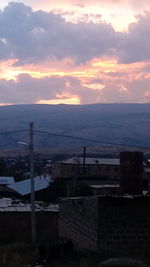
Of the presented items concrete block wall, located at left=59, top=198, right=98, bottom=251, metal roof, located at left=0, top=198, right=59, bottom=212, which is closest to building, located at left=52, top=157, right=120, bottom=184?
metal roof, located at left=0, top=198, right=59, bottom=212

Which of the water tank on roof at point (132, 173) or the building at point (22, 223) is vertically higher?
the water tank on roof at point (132, 173)

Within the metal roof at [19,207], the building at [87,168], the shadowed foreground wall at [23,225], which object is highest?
the building at [87,168]

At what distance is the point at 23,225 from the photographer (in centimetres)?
3666

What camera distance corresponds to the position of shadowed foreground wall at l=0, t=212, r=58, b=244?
34.0 m

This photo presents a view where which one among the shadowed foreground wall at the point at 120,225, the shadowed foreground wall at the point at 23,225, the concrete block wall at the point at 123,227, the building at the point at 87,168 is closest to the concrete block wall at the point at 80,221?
the shadowed foreground wall at the point at 120,225

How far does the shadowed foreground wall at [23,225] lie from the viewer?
3400cm

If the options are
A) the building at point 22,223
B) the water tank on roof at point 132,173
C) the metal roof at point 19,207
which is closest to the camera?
the water tank on roof at point 132,173

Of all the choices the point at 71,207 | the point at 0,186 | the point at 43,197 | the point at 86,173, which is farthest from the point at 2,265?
the point at 86,173

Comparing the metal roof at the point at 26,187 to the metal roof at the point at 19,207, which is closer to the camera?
the metal roof at the point at 19,207

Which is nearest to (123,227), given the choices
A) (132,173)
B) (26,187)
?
(132,173)

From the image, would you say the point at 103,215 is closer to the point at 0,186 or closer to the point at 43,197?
the point at 43,197

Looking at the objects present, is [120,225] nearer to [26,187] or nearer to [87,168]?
[26,187]

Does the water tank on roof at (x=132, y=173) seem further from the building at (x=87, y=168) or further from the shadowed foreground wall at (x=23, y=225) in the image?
the building at (x=87, y=168)

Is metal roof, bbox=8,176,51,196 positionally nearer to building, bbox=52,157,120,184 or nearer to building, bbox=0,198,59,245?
building, bbox=0,198,59,245
